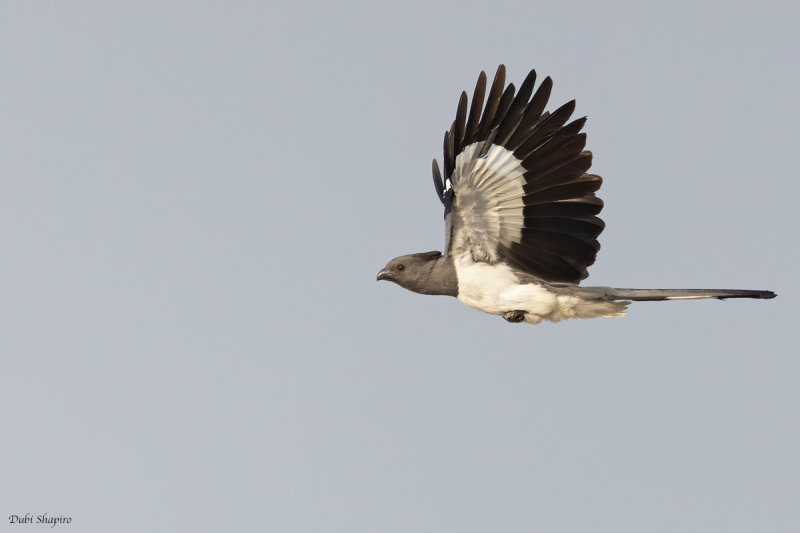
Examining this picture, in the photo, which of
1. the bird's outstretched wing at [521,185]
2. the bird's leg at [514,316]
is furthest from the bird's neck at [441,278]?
the bird's leg at [514,316]

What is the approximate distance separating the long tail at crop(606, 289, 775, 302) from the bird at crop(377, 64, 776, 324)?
0.04ft

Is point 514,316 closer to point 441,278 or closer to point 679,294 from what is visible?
point 441,278

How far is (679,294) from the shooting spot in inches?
490

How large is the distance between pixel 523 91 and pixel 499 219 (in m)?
1.61

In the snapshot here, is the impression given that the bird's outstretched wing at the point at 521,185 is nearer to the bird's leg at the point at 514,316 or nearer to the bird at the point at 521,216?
the bird at the point at 521,216

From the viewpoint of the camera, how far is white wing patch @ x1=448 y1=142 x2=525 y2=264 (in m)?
12.5

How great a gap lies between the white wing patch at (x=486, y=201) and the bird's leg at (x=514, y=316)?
713 mm

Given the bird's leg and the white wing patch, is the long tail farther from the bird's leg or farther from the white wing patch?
the white wing patch

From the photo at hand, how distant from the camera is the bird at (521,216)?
1245 cm

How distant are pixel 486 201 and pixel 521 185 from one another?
1.55 feet

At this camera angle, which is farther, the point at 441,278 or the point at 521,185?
the point at 441,278

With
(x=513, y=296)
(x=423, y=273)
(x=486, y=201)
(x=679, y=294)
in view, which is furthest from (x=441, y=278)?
(x=679, y=294)

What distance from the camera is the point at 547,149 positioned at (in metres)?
12.6

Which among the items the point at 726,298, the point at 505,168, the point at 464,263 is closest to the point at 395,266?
the point at 464,263
